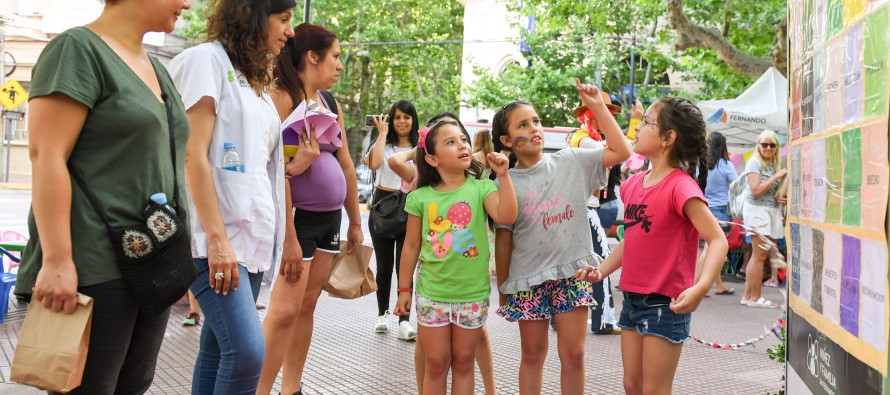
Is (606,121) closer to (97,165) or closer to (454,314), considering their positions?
(454,314)

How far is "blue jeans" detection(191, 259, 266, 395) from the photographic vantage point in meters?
3.30

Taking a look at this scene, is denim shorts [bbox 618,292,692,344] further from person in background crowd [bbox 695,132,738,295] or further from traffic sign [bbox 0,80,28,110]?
traffic sign [bbox 0,80,28,110]

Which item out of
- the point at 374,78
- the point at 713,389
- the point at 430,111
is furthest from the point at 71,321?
the point at 374,78

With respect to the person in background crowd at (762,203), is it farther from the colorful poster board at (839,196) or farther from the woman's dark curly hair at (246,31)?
the woman's dark curly hair at (246,31)

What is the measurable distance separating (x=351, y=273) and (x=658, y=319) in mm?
2063

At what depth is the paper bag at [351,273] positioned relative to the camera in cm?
516

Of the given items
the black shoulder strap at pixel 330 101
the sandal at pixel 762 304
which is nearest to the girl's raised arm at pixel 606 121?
the black shoulder strap at pixel 330 101

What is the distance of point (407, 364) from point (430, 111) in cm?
3304

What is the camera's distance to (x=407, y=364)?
6305 millimetres

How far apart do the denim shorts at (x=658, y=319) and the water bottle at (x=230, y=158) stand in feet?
5.85

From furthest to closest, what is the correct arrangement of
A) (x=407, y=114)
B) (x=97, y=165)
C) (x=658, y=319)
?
(x=407, y=114) < (x=658, y=319) < (x=97, y=165)

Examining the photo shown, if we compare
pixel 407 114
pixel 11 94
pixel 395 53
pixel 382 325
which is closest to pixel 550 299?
pixel 407 114

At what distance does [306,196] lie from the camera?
4.58 m

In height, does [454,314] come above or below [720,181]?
below
